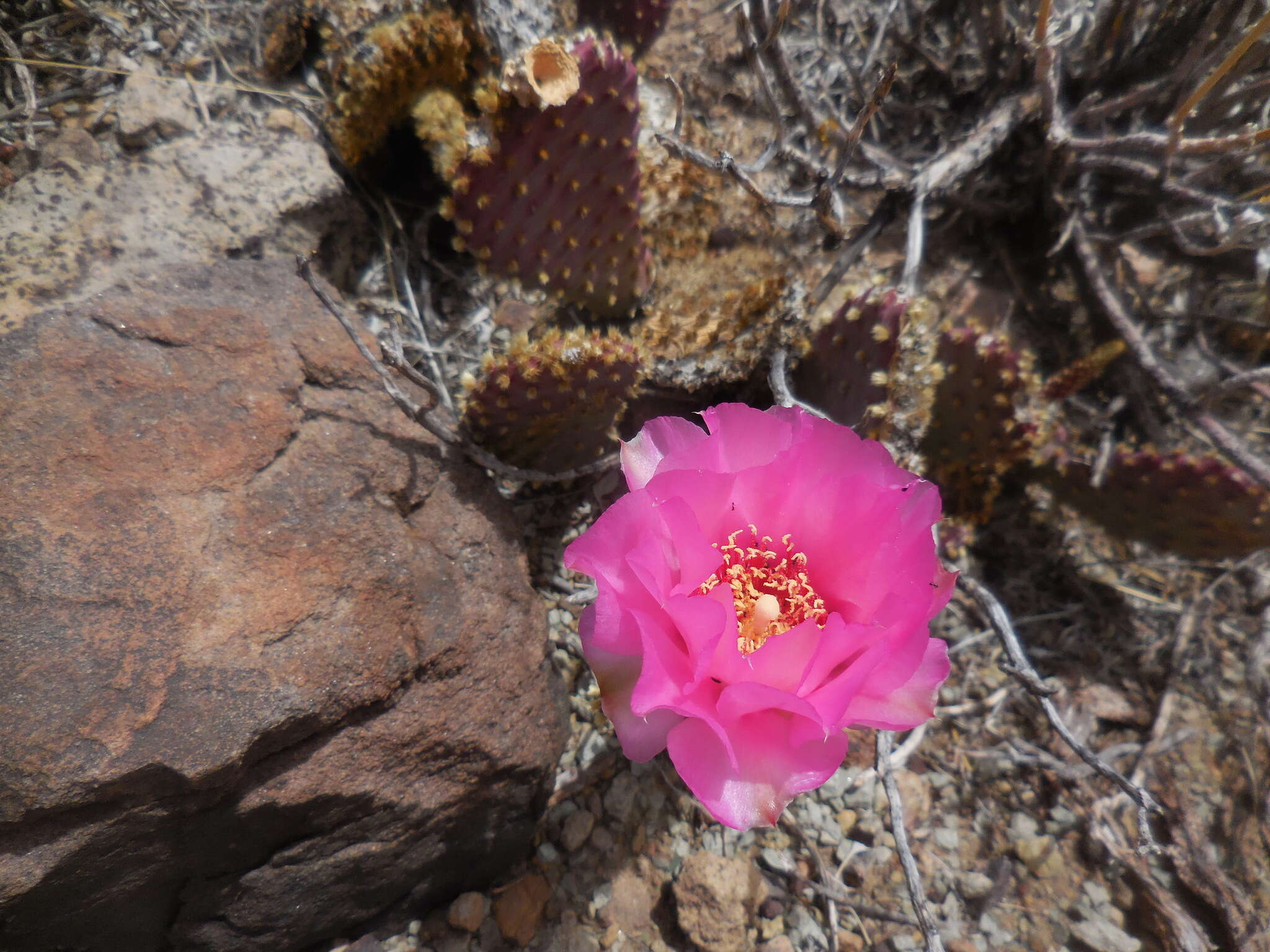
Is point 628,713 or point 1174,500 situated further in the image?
point 1174,500

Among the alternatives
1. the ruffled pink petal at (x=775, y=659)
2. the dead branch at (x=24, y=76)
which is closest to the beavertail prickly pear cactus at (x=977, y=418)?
the ruffled pink petal at (x=775, y=659)

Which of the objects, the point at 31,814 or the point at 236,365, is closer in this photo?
the point at 31,814

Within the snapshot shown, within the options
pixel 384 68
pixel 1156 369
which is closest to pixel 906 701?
pixel 1156 369

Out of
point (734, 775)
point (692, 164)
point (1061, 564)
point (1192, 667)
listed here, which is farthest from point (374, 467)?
point (1192, 667)

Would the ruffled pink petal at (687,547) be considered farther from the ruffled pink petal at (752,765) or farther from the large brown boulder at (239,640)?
the large brown boulder at (239,640)

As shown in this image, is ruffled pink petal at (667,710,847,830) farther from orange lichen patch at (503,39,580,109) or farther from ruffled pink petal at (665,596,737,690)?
orange lichen patch at (503,39,580,109)

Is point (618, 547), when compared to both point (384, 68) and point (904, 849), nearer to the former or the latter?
point (904, 849)

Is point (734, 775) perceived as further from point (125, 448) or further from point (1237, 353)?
point (1237, 353)
